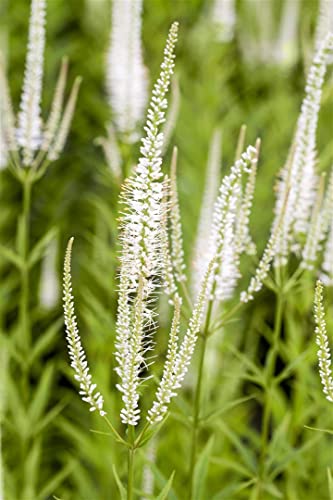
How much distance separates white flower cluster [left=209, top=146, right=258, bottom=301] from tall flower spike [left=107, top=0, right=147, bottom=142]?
0.74 metres

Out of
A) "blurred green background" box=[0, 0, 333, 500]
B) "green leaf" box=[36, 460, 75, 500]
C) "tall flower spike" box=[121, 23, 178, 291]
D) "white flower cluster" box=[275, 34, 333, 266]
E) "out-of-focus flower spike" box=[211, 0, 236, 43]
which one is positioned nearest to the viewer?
"tall flower spike" box=[121, 23, 178, 291]

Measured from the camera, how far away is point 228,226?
1.53 meters

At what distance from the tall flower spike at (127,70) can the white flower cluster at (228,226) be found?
742mm

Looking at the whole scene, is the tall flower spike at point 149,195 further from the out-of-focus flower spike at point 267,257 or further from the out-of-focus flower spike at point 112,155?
the out-of-focus flower spike at point 112,155

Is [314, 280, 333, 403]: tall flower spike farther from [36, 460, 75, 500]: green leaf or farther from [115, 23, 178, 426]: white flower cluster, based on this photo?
[36, 460, 75, 500]: green leaf

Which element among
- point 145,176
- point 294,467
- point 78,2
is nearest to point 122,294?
point 145,176

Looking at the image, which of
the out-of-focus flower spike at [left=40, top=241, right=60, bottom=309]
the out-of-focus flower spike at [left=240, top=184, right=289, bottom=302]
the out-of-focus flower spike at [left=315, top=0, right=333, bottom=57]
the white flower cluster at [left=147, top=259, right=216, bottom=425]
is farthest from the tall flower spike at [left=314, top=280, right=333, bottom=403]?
the out-of-focus flower spike at [left=40, top=241, right=60, bottom=309]

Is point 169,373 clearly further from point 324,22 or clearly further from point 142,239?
point 324,22

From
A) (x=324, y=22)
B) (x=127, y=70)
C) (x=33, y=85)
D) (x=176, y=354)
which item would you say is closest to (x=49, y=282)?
(x=127, y=70)

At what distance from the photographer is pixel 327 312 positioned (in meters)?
2.54

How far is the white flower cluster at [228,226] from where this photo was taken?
142 cm

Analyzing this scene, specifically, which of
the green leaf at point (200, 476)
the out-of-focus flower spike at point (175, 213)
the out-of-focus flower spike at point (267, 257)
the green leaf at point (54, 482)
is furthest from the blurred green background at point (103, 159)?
the out-of-focus flower spike at point (267, 257)

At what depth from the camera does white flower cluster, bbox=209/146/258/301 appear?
4.66 feet

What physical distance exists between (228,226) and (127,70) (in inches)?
44.5
